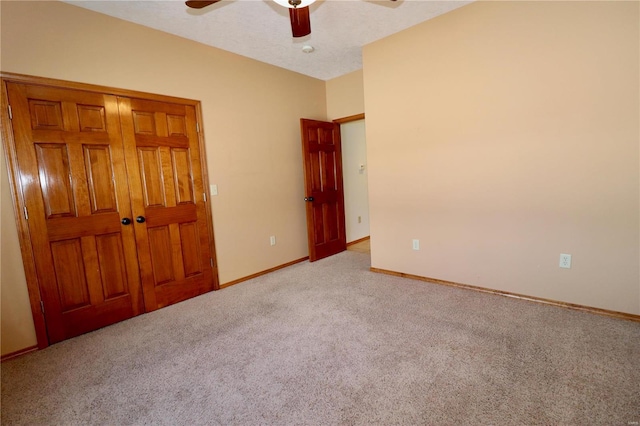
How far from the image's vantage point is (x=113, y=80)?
2523mm

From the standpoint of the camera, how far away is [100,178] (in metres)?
2.48

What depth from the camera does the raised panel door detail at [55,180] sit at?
2.23m

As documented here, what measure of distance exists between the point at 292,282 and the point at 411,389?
1951mm

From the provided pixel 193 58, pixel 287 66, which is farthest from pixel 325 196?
pixel 193 58

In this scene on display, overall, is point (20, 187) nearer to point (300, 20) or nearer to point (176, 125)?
point (176, 125)

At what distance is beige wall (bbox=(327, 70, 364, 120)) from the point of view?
4035 millimetres

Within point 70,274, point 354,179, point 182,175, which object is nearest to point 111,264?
point 70,274

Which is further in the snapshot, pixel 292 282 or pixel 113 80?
pixel 292 282

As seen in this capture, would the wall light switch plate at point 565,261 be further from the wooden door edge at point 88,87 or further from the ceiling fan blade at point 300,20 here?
the wooden door edge at point 88,87

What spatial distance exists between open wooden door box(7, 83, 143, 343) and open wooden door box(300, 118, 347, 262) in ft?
6.83

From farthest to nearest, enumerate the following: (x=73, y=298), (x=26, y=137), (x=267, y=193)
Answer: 1. (x=267, y=193)
2. (x=73, y=298)
3. (x=26, y=137)

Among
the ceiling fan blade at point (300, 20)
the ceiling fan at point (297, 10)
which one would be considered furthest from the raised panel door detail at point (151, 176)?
the ceiling fan blade at point (300, 20)

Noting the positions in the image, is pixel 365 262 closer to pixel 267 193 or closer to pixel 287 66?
pixel 267 193

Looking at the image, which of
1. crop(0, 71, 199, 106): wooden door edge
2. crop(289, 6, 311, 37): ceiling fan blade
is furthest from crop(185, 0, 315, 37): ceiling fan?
crop(0, 71, 199, 106): wooden door edge
